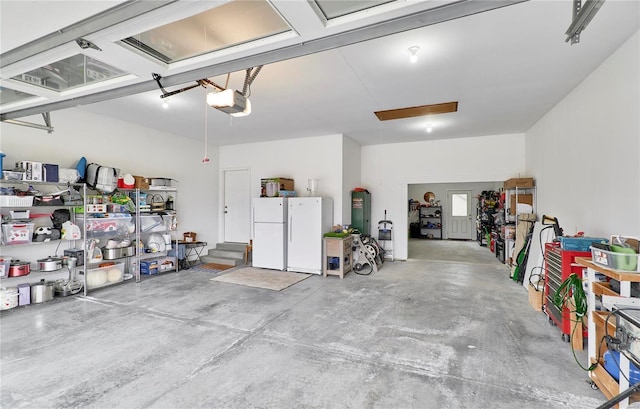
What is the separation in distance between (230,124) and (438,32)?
4044mm

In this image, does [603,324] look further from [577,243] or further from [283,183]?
[283,183]

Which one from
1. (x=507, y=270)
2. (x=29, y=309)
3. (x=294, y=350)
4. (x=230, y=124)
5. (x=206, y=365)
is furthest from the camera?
(x=507, y=270)

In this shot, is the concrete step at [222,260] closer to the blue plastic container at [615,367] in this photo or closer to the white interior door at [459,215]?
the blue plastic container at [615,367]

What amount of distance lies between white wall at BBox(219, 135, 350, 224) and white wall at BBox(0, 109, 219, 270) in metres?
0.68

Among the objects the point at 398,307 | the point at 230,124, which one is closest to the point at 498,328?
the point at 398,307

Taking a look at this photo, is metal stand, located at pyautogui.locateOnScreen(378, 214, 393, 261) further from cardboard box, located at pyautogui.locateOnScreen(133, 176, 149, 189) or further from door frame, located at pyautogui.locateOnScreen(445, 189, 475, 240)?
door frame, located at pyautogui.locateOnScreen(445, 189, 475, 240)

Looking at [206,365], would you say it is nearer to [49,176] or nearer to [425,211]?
[49,176]

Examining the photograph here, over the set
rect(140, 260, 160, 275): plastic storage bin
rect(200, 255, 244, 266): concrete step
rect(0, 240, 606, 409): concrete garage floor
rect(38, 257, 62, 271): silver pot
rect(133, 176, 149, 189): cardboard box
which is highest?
rect(133, 176, 149, 189): cardboard box

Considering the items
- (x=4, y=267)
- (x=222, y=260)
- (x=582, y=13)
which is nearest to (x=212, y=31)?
(x=582, y=13)

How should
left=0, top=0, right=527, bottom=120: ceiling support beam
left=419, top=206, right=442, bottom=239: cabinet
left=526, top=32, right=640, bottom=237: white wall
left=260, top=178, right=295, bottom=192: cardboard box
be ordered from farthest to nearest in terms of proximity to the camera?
left=419, top=206, right=442, bottom=239: cabinet, left=260, top=178, right=295, bottom=192: cardboard box, left=526, top=32, right=640, bottom=237: white wall, left=0, top=0, right=527, bottom=120: ceiling support beam

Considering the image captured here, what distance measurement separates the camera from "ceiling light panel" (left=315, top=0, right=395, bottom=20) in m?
1.85

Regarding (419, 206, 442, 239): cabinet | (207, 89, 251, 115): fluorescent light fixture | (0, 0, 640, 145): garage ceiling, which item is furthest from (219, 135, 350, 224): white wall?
(419, 206, 442, 239): cabinet

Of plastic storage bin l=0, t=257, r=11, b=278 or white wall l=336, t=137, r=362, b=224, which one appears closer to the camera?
plastic storage bin l=0, t=257, r=11, b=278

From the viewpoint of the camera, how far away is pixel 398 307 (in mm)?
3865
